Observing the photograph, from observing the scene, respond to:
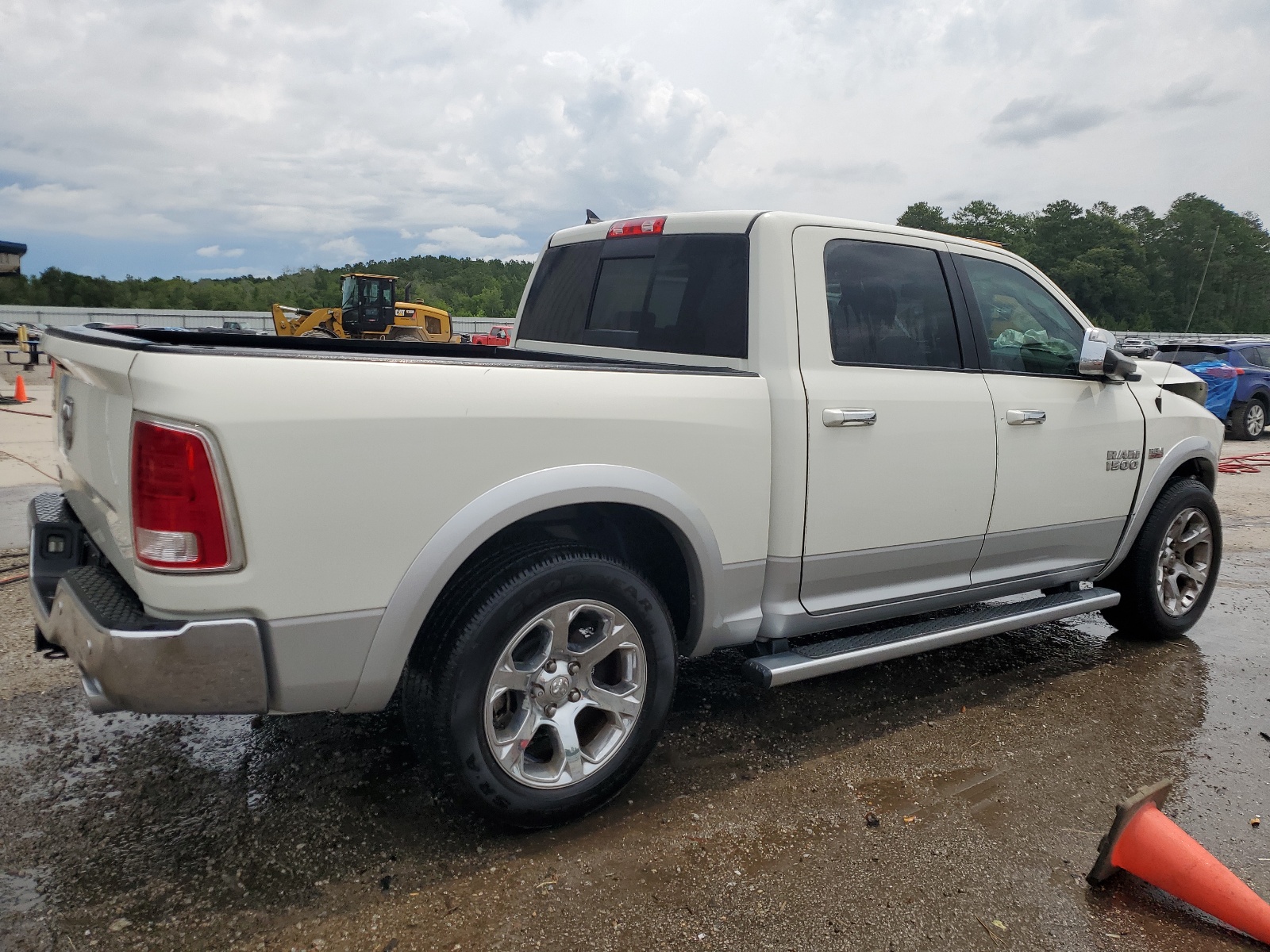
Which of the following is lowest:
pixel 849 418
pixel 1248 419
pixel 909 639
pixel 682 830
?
pixel 682 830

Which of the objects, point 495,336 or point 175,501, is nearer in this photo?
point 175,501

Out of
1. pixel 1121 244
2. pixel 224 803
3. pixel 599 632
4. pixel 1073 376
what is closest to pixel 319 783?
pixel 224 803

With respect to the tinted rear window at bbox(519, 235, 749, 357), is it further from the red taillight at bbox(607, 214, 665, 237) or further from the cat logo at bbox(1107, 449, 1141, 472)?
the cat logo at bbox(1107, 449, 1141, 472)

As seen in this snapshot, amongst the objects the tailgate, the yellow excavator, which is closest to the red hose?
the tailgate

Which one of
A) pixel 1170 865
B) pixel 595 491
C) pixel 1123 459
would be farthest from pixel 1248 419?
pixel 595 491

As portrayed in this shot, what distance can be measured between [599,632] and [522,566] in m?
0.38

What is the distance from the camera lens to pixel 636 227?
3840mm

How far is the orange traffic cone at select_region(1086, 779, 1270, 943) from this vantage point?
2.47 m

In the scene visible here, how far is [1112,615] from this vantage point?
4930 mm

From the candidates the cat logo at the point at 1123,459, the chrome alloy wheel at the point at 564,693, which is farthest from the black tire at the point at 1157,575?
the chrome alloy wheel at the point at 564,693

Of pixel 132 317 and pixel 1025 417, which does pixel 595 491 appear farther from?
pixel 132 317

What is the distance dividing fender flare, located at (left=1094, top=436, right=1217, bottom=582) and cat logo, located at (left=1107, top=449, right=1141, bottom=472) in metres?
0.19

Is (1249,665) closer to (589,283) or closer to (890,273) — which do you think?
(890,273)

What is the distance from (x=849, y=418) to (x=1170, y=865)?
166cm
